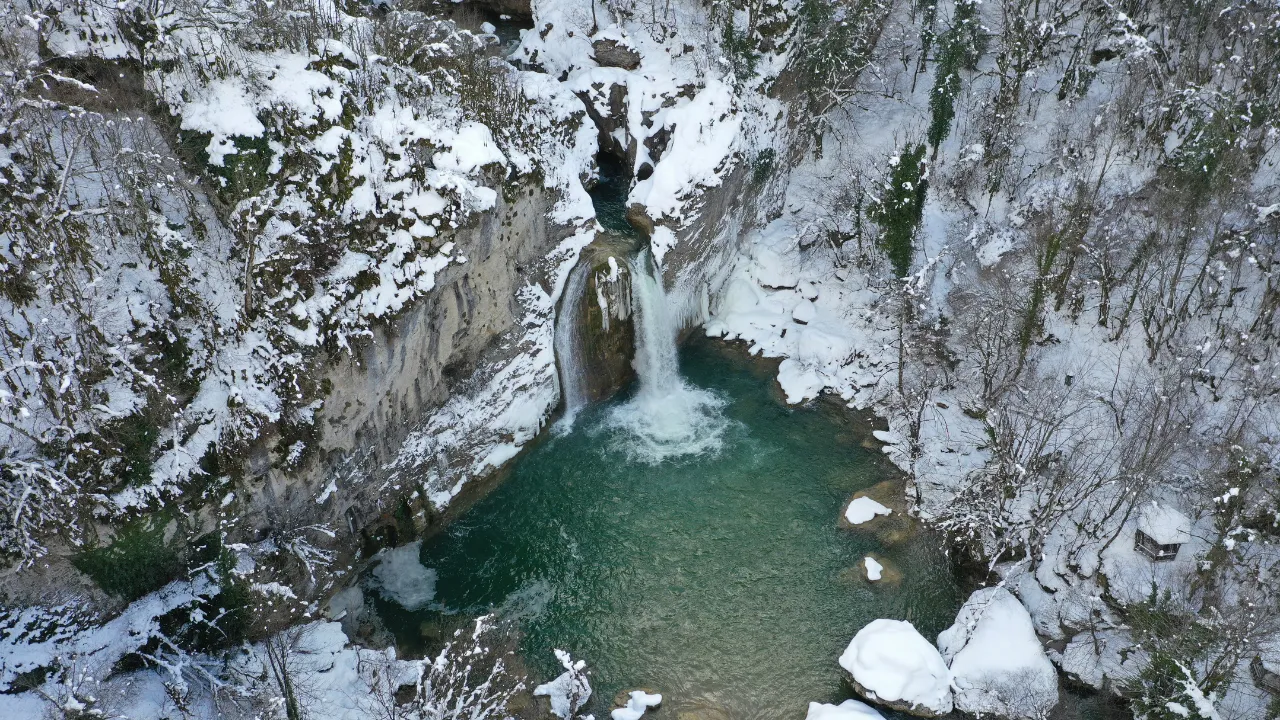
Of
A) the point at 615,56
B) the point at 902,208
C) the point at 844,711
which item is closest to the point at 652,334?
the point at 902,208

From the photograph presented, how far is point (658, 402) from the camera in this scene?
23.6 meters

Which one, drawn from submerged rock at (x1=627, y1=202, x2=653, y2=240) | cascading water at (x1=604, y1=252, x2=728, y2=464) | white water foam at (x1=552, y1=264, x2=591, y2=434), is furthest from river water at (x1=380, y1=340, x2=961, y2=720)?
submerged rock at (x1=627, y1=202, x2=653, y2=240)

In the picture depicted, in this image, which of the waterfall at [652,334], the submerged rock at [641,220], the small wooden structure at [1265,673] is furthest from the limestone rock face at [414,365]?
the small wooden structure at [1265,673]

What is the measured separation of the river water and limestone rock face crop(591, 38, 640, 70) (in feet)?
40.7

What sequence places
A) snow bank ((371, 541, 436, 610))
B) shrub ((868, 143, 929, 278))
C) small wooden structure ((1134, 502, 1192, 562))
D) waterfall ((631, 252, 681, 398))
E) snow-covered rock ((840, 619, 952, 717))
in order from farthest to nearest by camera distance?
shrub ((868, 143, 929, 278)) < waterfall ((631, 252, 681, 398)) < snow bank ((371, 541, 436, 610)) < small wooden structure ((1134, 502, 1192, 562)) < snow-covered rock ((840, 619, 952, 717))

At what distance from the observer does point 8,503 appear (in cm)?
1355

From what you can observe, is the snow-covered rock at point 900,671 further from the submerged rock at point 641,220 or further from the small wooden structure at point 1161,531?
the submerged rock at point 641,220

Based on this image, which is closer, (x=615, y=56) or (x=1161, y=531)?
(x=1161, y=531)

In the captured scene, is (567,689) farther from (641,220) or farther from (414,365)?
(641,220)

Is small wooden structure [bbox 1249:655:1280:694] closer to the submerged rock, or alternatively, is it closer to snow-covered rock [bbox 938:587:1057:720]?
snow-covered rock [bbox 938:587:1057:720]

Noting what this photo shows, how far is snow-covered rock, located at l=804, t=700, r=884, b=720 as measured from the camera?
1564cm

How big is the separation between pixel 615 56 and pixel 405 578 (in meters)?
18.5

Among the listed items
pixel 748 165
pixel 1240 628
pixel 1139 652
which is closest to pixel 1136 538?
pixel 1139 652

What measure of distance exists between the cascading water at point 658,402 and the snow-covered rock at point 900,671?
7.06 metres
